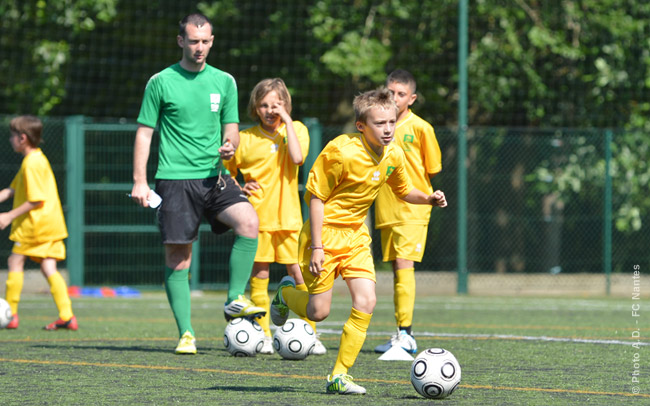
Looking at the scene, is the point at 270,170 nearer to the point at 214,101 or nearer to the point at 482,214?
the point at 214,101

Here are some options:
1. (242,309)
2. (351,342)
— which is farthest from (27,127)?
(351,342)

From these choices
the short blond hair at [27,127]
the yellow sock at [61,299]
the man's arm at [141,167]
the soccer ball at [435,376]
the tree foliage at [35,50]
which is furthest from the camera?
the tree foliage at [35,50]

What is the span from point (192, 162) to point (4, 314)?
279 centimetres

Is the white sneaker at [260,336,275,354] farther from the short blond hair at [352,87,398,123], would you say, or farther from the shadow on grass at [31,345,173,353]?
the short blond hair at [352,87,398,123]

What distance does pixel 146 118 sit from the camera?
281 inches

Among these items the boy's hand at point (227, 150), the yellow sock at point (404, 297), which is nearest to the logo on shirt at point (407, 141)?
the yellow sock at point (404, 297)

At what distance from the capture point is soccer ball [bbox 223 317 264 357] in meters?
7.02

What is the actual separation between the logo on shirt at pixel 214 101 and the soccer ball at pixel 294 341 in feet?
4.87

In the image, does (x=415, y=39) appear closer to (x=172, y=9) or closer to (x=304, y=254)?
(x=172, y=9)

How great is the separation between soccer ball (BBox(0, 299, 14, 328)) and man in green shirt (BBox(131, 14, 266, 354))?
2.33m

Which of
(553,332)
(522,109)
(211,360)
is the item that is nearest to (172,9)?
(522,109)

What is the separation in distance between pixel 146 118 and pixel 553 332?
3.89 metres

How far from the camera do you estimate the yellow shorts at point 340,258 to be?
18.7ft

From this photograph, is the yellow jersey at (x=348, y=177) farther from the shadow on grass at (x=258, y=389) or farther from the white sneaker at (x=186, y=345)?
the white sneaker at (x=186, y=345)
